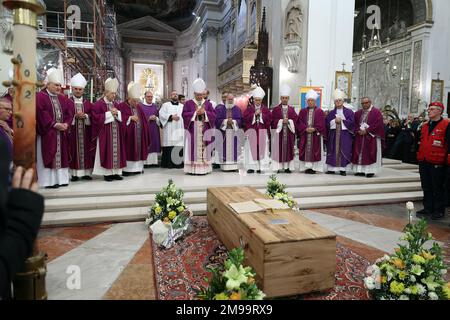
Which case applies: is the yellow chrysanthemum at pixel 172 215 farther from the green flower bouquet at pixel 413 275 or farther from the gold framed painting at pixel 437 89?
the gold framed painting at pixel 437 89

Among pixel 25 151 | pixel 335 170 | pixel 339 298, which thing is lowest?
pixel 339 298

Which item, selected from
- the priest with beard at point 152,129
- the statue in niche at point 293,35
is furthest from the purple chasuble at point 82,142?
the statue in niche at point 293,35

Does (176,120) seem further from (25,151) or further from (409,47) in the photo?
(409,47)

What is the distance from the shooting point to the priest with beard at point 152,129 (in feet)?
26.9

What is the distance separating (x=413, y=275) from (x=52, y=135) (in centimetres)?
547

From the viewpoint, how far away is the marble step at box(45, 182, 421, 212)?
5008 mm

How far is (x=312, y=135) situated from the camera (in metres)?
7.79

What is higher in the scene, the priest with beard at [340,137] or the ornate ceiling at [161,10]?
the ornate ceiling at [161,10]

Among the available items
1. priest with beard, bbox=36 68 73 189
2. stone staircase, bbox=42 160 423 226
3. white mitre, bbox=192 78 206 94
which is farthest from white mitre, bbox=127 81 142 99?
stone staircase, bbox=42 160 423 226

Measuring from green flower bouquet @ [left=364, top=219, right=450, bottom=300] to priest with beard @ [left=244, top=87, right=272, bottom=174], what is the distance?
16.7 ft

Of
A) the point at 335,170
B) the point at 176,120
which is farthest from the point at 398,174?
the point at 176,120

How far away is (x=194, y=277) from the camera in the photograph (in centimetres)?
311

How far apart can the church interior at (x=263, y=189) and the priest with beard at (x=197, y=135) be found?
5 centimetres
